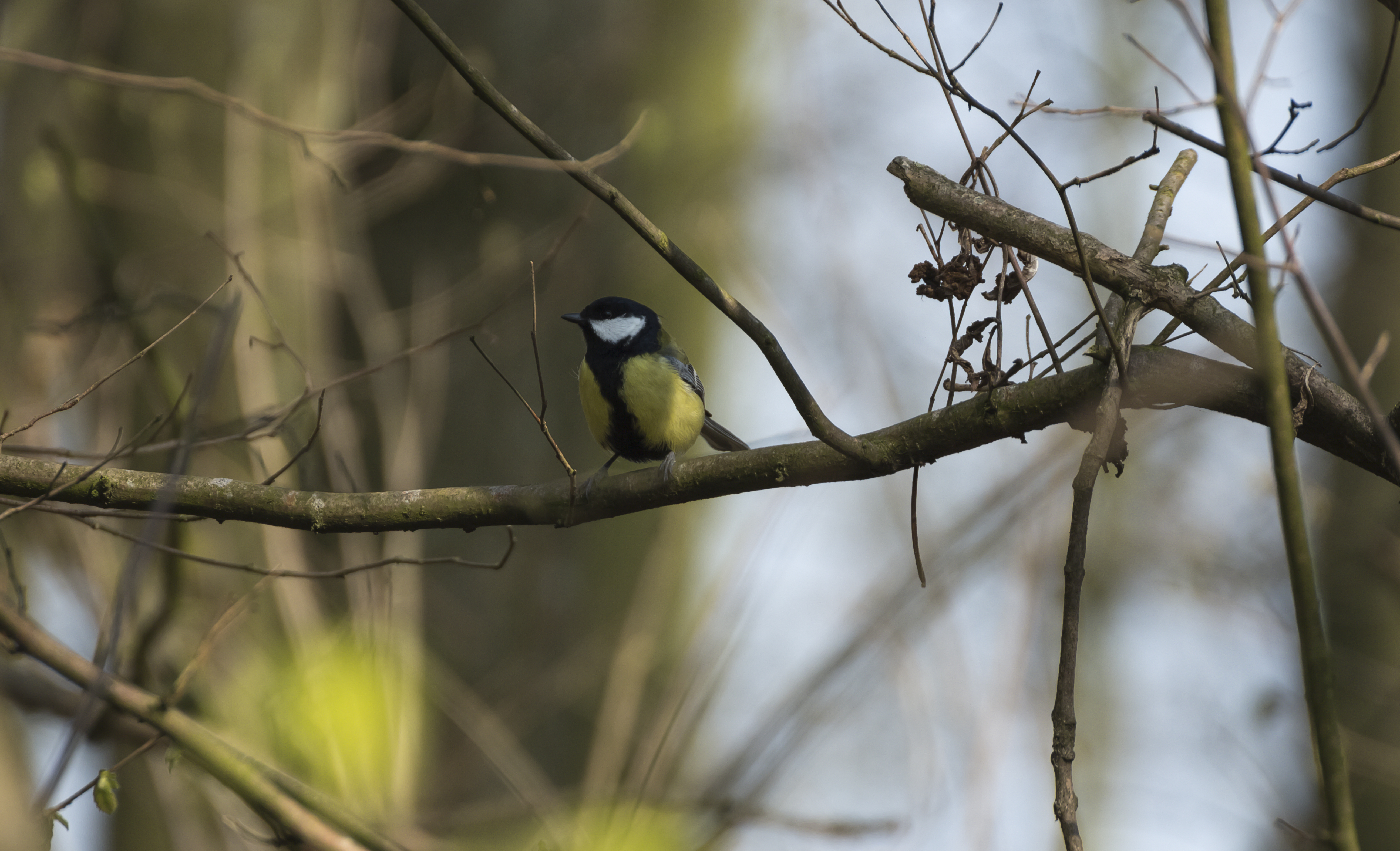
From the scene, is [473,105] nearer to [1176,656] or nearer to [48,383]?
[48,383]

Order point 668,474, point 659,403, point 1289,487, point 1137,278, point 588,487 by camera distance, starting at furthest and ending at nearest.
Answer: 1. point 659,403
2. point 588,487
3. point 668,474
4. point 1137,278
5. point 1289,487

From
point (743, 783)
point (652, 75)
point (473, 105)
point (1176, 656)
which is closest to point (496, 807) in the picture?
point (743, 783)

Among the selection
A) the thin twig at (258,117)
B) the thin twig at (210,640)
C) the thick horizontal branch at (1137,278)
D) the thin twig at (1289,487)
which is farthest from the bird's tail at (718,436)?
the thin twig at (1289,487)

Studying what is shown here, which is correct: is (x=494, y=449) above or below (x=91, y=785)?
above

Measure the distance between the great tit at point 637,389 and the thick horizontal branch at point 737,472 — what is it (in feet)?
3.49

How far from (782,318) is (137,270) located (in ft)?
9.87

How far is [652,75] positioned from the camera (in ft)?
17.0

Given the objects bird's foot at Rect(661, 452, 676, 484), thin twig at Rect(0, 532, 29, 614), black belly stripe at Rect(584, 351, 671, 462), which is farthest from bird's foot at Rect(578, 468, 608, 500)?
thin twig at Rect(0, 532, 29, 614)

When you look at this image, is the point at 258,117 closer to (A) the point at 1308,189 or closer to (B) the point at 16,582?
(B) the point at 16,582

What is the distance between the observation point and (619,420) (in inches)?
146

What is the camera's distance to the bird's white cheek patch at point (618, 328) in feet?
12.7

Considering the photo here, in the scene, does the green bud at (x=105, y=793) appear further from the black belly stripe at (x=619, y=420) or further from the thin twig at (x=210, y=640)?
the black belly stripe at (x=619, y=420)

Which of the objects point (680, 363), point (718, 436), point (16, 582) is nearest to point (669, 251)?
point (16, 582)

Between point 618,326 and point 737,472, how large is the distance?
176 cm
